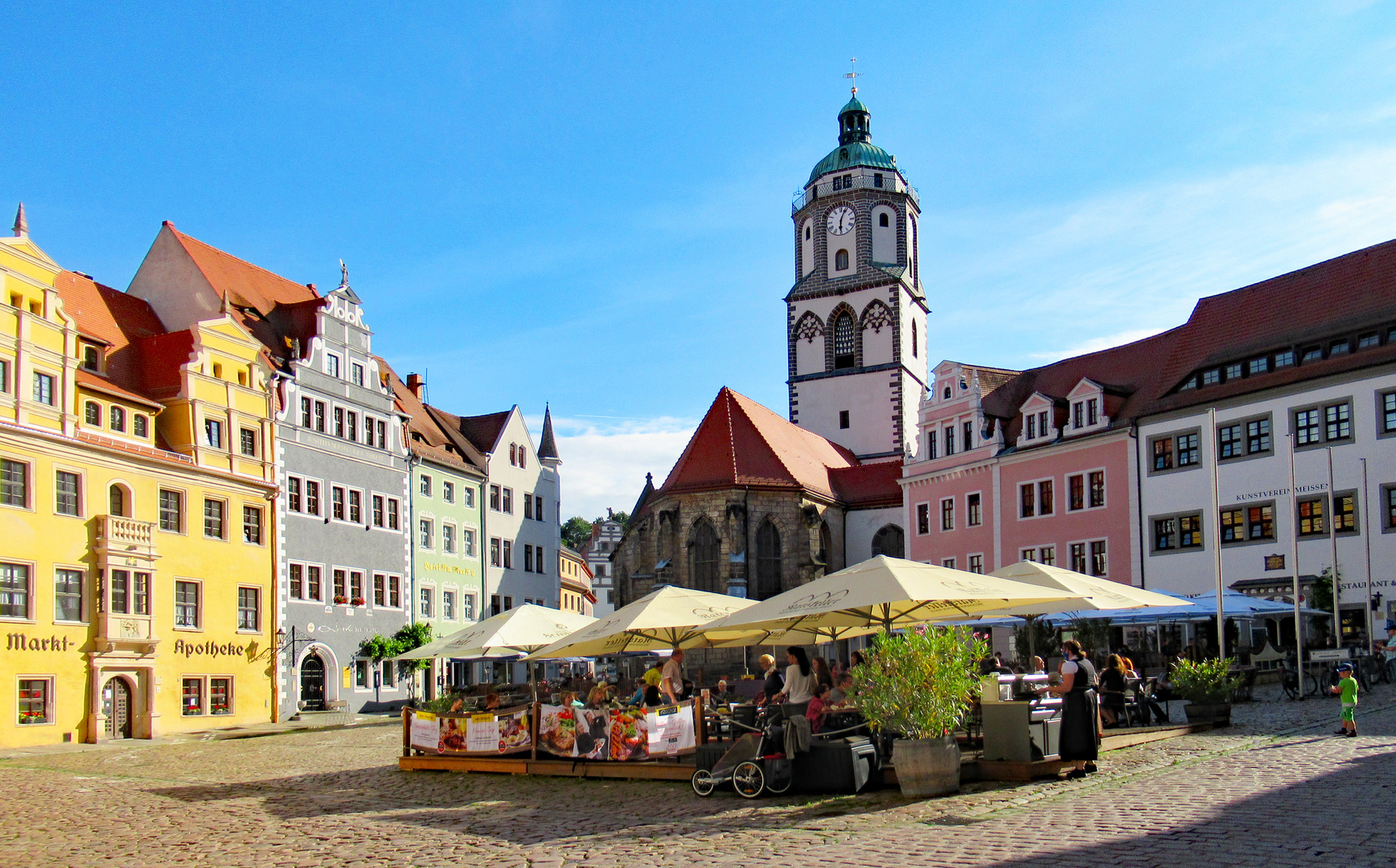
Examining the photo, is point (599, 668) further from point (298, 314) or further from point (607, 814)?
point (607, 814)

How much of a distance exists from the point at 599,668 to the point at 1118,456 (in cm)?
2448

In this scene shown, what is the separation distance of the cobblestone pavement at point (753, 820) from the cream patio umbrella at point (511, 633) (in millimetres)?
4788

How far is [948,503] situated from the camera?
4850cm

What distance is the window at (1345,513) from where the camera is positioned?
3329 cm

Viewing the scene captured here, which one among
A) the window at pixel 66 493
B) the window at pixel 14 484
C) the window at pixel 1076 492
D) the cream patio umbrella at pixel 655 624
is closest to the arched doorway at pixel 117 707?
the window at pixel 66 493

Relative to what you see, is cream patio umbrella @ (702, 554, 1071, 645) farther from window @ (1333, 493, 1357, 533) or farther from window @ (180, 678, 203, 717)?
window @ (180, 678, 203, 717)

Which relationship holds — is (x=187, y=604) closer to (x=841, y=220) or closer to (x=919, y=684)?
(x=919, y=684)

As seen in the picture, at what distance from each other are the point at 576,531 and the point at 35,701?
119273mm

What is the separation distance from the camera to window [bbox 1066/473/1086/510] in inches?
1660

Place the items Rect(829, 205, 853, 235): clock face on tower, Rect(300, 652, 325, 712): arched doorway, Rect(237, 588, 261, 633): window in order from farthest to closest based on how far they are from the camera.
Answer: Rect(829, 205, 853, 235): clock face on tower < Rect(300, 652, 325, 712): arched doorway < Rect(237, 588, 261, 633): window

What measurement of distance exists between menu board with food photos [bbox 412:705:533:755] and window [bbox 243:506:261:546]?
20126 millimetres

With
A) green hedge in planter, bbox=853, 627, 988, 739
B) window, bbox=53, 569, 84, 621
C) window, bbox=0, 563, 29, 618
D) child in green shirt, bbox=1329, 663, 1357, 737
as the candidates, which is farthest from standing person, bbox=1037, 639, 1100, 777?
window, bbox=53, 569, 84, 621

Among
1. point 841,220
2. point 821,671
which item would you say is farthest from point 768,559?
point 821,671

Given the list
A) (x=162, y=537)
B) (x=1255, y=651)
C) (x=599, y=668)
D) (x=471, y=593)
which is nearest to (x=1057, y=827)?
(x=1255, y=651)
